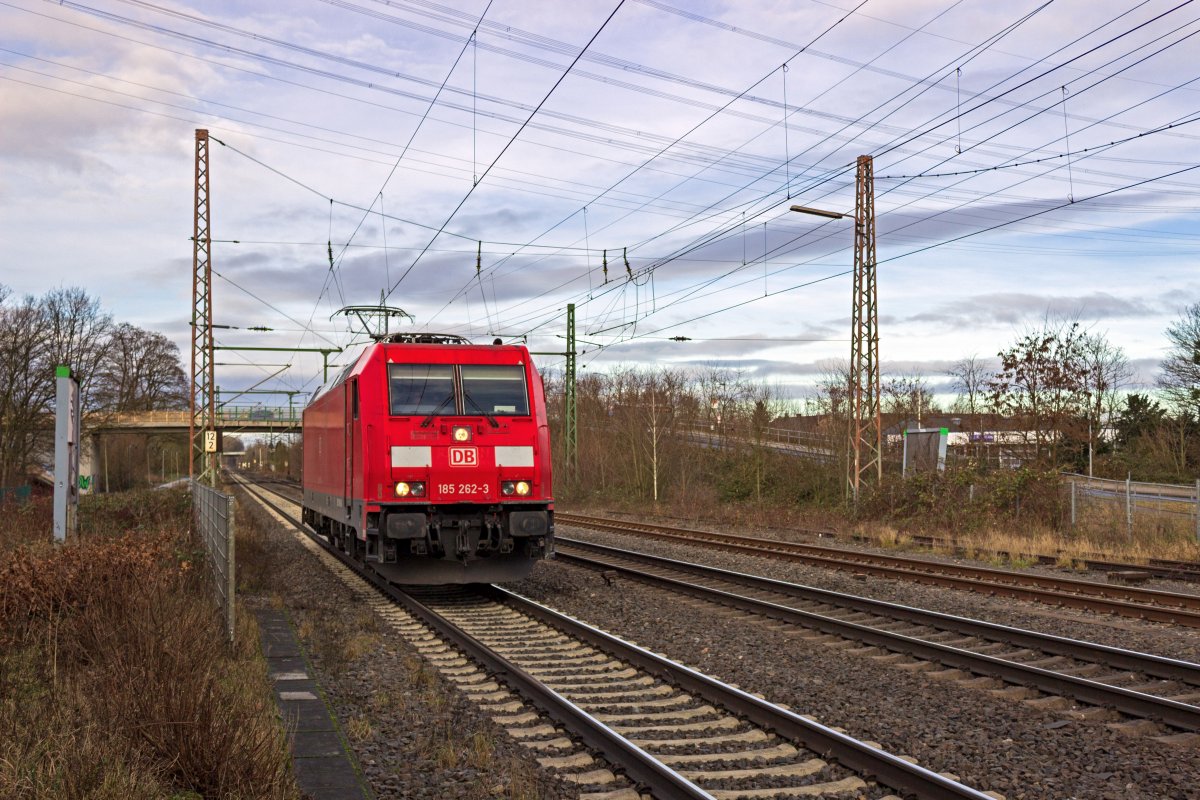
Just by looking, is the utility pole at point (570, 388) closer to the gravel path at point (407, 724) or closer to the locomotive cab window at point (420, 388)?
the locomotive cab window at point (420, 388)

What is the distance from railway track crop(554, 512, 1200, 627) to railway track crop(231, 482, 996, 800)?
6.45 metres

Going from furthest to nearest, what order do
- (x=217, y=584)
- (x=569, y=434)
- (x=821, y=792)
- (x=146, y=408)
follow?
(x=146, y=408), (x=569, y=434), (x=217, y=584), (x=821, y=792)

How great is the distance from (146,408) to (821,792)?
6046 cm

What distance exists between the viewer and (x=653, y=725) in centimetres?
736

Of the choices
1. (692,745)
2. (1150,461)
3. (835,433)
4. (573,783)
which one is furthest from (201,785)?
(1150,461)

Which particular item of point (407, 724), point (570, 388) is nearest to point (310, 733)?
point (407, 724)

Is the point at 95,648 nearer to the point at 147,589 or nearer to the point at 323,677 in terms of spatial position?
the point at 147,589

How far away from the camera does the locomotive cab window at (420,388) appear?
13296 mm

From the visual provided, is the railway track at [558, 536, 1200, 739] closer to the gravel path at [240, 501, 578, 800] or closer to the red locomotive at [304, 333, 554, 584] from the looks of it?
the red locomotive at [304, 333, 554, 584]

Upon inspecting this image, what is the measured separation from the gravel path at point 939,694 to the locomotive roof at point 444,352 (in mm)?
3339

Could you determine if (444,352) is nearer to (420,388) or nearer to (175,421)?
(420,388)

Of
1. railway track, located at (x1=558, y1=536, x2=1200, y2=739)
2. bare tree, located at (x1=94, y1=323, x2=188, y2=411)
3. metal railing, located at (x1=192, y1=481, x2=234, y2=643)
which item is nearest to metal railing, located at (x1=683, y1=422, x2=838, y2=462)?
railway track, located at (x1=558, y1=536, x2=1200, y2=739)

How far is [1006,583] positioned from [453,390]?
8.52 meters

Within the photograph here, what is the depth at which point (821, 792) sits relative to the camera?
5.83 m
